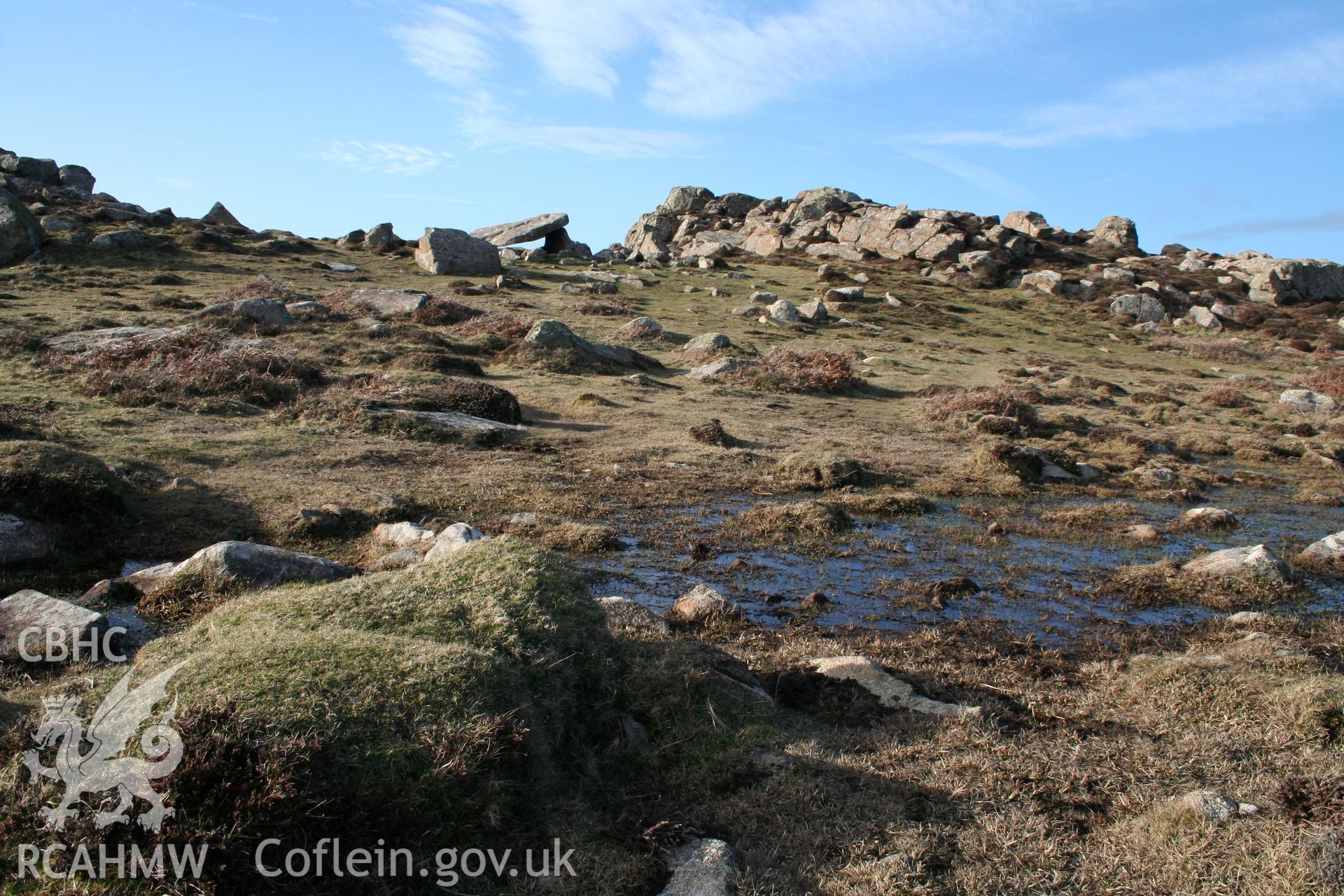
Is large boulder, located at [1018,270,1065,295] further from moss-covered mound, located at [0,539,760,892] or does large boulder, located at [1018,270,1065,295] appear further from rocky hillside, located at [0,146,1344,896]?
moss-covered mound, located at [0,539,760,892]

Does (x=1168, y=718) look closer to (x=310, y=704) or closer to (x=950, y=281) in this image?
(x=310, y=704)

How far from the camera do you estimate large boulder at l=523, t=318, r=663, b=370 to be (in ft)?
76.9

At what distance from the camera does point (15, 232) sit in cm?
3259

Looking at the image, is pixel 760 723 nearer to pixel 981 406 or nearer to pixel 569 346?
pixel 981 406

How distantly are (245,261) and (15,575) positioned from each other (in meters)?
35.7

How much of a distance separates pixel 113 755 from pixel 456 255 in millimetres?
40030

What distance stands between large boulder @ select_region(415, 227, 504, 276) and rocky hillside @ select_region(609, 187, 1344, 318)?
53.5 ft

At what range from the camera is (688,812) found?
4613 mm

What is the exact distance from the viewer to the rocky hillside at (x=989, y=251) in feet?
173

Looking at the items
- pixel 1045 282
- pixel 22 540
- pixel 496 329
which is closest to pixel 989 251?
pixel 1045 282

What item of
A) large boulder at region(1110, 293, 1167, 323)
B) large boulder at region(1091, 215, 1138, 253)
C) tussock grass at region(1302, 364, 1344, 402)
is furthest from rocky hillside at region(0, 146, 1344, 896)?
large boulder at region(1091, 215, 1138, 253)

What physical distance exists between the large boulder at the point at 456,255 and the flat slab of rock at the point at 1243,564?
36012 millimetres

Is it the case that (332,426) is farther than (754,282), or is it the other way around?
(754,282)

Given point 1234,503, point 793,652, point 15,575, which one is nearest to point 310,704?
point 793,652
